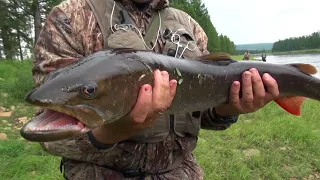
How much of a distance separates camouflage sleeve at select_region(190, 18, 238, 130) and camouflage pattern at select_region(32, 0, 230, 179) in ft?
1.34

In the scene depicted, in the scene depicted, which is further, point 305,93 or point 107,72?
point 305,93

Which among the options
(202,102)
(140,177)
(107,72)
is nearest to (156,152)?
(140,177)

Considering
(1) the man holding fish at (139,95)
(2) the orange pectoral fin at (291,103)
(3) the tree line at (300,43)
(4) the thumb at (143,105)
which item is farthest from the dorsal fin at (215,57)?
(3) the tree line at (300,43)

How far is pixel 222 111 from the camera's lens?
264cm

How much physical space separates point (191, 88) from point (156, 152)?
484 mm

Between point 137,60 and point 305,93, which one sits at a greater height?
point 137,60

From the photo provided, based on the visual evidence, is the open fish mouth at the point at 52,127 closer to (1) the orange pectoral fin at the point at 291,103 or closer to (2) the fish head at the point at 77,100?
Answer: (2) the fish head at the point at 77,100

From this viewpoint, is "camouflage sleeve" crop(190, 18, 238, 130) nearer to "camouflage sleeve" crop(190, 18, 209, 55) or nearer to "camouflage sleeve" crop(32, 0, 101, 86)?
"camouflage sleeve" crop(190, 18, 209, 55)

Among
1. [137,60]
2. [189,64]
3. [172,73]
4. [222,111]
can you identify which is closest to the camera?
[137,60]

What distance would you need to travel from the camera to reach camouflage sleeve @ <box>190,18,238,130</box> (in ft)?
8.89

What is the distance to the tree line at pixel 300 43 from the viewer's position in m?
125

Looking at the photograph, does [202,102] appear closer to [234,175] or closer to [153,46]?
[153,46]

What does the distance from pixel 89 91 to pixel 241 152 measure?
18.2 feet

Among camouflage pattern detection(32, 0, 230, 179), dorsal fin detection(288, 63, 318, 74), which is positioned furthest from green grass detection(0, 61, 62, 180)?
dorsal fin detection(288, 63, 318, 74)
